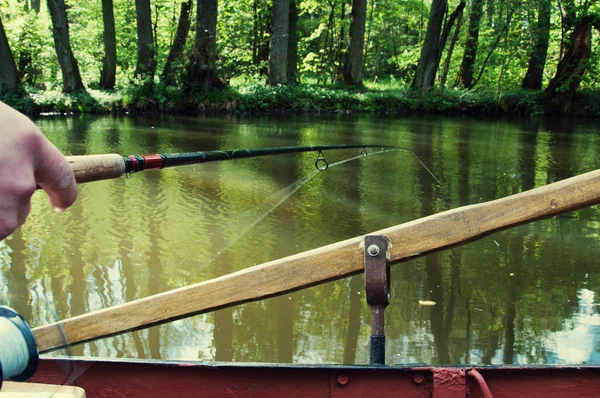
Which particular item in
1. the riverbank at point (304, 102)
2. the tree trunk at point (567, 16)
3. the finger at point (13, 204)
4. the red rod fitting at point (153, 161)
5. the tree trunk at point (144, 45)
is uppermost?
the tree trunk at point (567, 16)

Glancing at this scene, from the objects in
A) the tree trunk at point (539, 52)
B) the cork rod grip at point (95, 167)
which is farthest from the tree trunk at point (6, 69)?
the cork rod grip at point (95, 167)

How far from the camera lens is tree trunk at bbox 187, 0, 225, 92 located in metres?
24.1

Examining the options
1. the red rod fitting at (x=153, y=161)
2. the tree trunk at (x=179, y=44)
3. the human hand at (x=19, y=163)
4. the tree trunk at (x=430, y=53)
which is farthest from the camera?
the tree trunk at (x=430, y=53)

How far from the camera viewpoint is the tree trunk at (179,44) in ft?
82.4

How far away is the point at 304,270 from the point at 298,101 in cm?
2412

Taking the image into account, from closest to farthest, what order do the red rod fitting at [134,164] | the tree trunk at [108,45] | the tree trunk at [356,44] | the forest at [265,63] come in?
the red rod fitting at [134,164]
the forest at [265,63]
the tree trunk at [108,45]
the tree trunk at [356,44]

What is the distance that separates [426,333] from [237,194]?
5.02m

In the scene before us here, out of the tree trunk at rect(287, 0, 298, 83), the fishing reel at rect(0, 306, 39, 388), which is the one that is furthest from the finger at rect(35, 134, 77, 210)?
the tree trunk at rect(287, 0, 298, 83)

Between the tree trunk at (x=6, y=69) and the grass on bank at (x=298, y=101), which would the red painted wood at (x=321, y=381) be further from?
the tree trunk at (x=6, y=69)

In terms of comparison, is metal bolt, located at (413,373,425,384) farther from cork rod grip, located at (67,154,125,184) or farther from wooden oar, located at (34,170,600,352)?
cork rod grip, located at (67,154,125,184)

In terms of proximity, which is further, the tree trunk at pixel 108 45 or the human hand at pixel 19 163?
the tree trunk at pixel 108 45

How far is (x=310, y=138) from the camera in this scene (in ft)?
54.0

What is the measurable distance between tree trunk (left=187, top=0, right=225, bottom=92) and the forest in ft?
0.14

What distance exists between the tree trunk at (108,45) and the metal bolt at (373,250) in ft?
82.5
